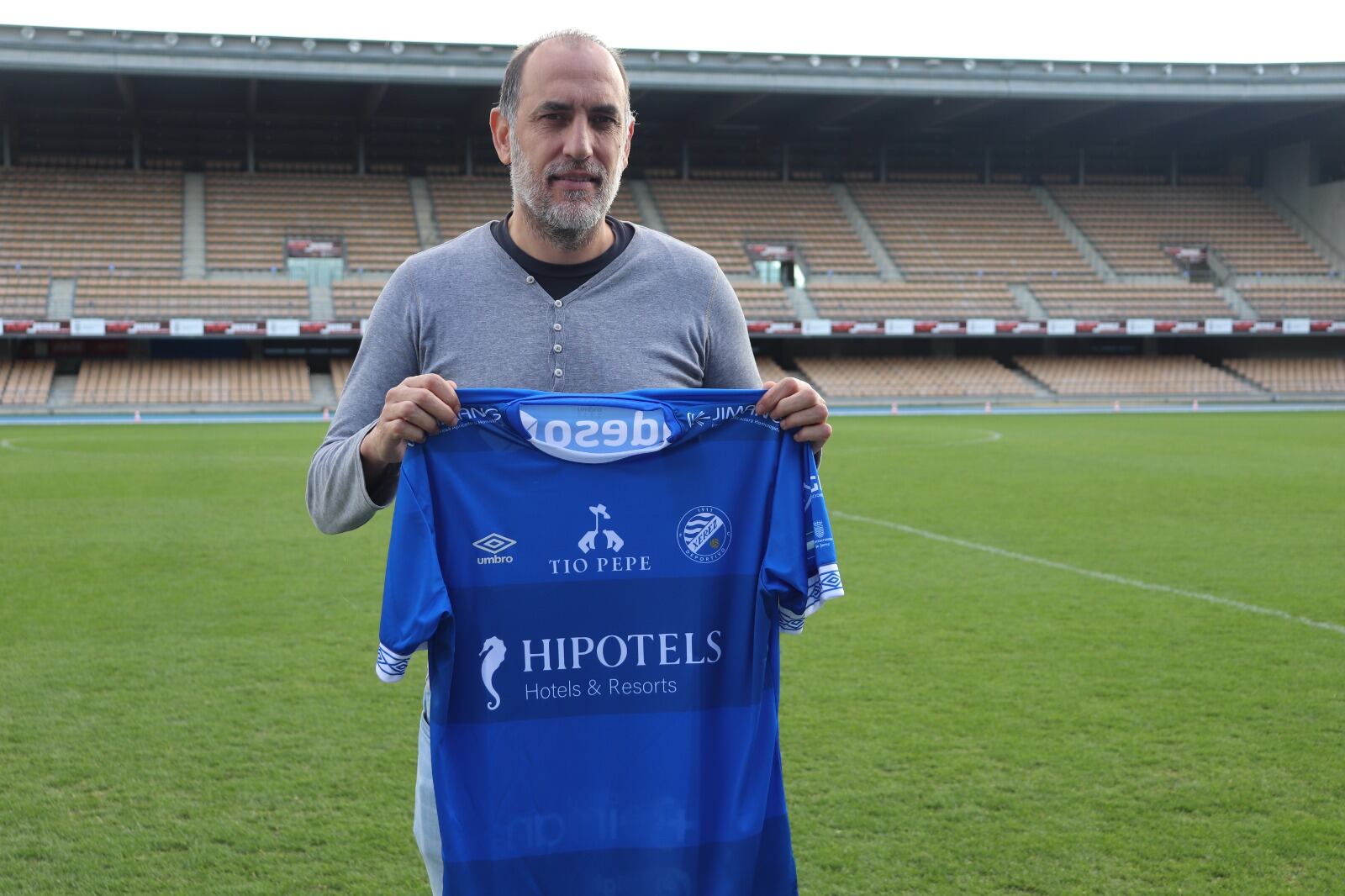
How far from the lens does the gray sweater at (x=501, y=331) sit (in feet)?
7.38

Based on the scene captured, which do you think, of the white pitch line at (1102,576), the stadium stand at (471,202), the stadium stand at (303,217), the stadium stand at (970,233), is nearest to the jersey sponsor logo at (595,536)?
the white pitch line at (1102,576)

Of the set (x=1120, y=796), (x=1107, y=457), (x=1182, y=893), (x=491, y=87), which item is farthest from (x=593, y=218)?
(x=491, y=87)

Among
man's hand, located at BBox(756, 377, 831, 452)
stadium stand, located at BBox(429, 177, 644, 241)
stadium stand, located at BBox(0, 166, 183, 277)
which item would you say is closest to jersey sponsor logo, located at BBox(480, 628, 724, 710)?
man's hand, located at BBox(756, 377, 831, 452)

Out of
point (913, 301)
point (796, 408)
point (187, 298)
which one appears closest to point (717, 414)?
point (796, 408)

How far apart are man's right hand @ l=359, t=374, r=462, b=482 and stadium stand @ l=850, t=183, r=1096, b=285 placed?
3768cm

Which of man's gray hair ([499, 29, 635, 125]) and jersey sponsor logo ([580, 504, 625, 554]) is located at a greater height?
man's gray hair ([499, 29, 635, 125])

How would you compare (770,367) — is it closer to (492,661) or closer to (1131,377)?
(1131,377)

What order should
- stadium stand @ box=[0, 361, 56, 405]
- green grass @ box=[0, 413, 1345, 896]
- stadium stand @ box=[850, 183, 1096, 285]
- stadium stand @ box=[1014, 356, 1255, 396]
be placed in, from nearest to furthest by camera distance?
green grass @ box=[0, 413, 1345, 896], stadium stand @ box=[0, 361, 56, 405], stadium stand @ box=[1014, 356, 1255, 396], stadium stand @ box=[850, 183, 1096, 285]

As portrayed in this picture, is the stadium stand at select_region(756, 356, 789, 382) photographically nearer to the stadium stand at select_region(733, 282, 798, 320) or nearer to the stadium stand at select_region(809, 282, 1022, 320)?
the stadium stand at select_region(733, 282, 798, 320)

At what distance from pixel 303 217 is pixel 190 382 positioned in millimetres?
7138

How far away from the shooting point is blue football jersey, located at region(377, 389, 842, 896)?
Result: 87.4 inches

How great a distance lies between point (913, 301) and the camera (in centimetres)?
3738

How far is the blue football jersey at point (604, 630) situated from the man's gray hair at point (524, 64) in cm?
55

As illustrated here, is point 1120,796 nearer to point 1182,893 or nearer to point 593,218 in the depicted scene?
Result: point 1182,893
